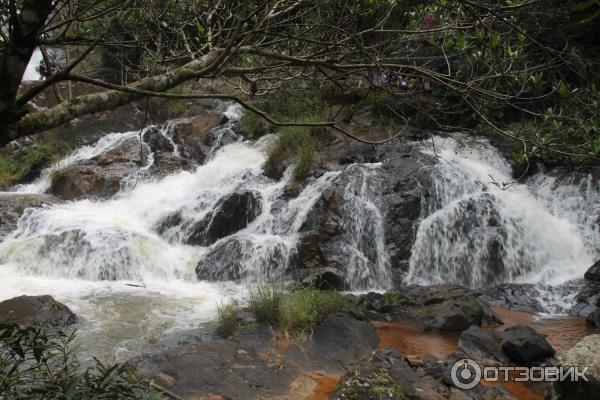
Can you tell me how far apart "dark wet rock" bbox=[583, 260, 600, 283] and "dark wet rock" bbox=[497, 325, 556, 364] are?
9.52 feet

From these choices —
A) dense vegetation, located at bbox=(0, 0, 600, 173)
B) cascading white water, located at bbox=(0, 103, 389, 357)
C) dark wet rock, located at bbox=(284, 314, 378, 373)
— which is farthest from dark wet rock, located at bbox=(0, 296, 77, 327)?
dense vegetation, located at bbox=(0, 0, 600, 173)

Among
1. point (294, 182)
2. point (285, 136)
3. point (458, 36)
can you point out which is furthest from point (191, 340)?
point (285, 136)

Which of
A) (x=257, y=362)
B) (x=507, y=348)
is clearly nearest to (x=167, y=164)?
(x=257, y=362)

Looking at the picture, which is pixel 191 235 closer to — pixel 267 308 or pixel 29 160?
pixel 267 308

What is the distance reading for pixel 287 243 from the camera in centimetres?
873

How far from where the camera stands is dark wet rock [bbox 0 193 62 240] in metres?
9.46

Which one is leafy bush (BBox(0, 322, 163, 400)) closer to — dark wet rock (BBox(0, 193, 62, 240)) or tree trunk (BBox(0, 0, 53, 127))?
tree trunk (BBox(0, 0, 53, 127))

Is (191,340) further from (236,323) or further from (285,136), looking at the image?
(285,136)

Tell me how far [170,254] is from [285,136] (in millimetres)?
3600

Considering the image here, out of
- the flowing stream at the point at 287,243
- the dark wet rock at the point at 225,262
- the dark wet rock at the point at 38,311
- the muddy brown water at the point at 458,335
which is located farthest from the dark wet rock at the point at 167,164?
the muddy brown water at the point at 458,335

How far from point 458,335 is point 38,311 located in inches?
201

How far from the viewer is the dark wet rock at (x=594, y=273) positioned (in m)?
7.89

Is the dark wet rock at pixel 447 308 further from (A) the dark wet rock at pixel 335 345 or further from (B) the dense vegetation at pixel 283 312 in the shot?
(B) the dense vegetation at pixel 283 312

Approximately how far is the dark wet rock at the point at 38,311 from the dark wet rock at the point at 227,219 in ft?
11.3
